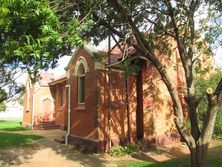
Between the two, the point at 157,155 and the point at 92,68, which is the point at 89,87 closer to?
the point at 92,68

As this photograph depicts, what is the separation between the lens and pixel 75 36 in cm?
850

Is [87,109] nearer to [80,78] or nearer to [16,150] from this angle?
[80,78]

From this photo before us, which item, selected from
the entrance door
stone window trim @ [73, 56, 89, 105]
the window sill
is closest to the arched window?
stone window trim @ [73, 56, 89, 105]

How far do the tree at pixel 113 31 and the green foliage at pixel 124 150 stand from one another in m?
4.97

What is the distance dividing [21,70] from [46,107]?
19.7m

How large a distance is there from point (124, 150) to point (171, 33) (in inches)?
266

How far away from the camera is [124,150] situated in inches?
672

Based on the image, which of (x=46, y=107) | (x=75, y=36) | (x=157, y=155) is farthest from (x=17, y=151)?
(x=46, y=107)

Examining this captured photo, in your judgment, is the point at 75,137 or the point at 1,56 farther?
the point at 75,137

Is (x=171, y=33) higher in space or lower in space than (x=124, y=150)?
higher

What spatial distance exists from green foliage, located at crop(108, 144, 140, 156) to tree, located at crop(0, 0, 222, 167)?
4.97 metres

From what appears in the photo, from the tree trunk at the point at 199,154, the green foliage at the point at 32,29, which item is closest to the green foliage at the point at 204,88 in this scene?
the tree trunk at the point at 199,154

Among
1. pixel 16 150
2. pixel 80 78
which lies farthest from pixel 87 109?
pixel 16 150

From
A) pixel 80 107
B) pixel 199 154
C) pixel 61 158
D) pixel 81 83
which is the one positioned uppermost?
pixel 81 83
